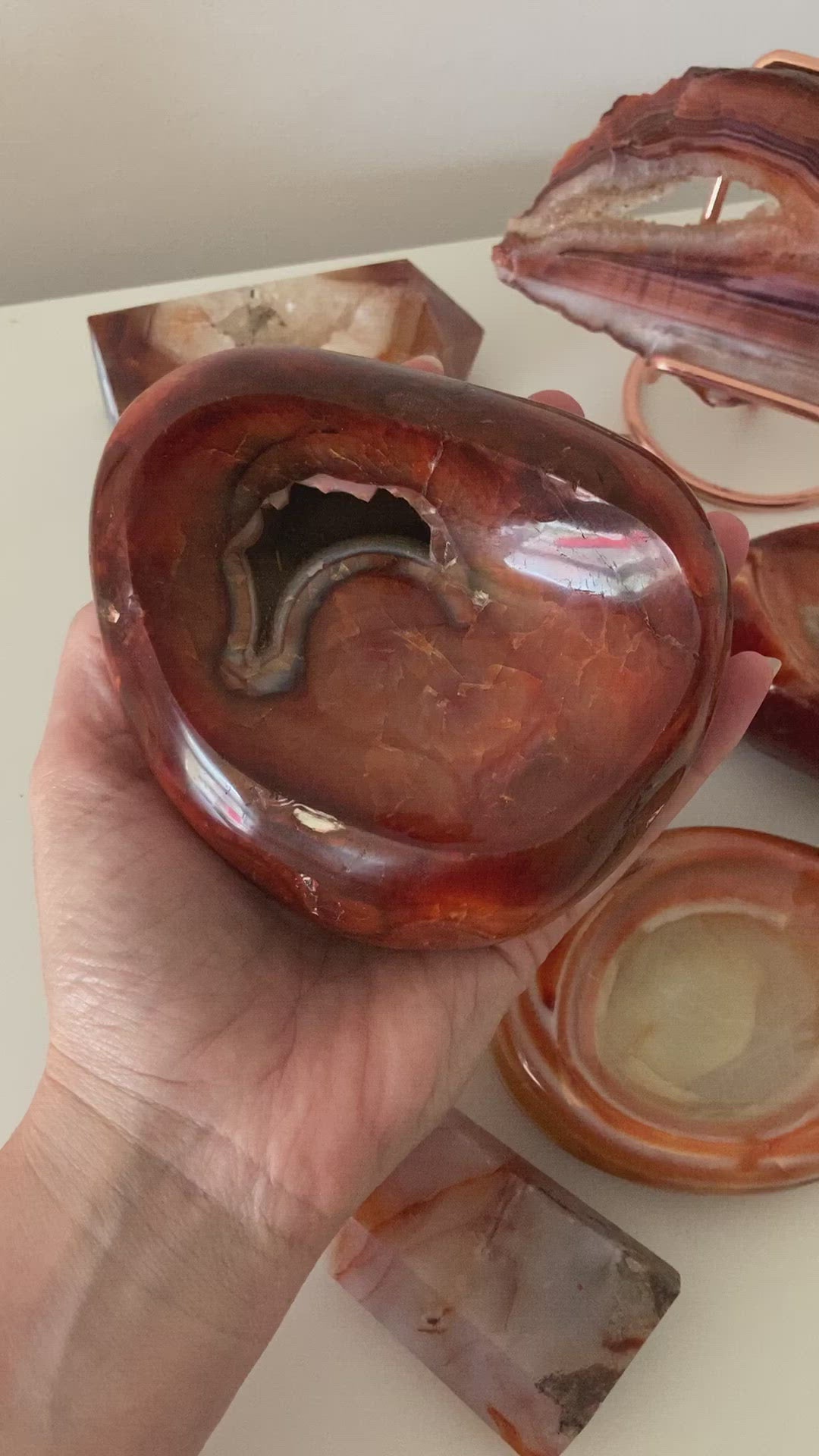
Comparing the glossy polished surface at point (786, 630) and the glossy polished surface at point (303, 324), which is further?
the glossy polished surface at point (303, 324)

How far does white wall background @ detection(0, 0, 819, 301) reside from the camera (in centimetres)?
86

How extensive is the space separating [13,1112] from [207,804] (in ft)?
0.83

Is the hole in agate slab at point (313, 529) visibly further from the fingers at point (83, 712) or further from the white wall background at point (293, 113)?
the white wall background at point (293, 113)

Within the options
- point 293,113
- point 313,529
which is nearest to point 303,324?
point 293,113

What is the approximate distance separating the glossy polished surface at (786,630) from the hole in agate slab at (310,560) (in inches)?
8.6

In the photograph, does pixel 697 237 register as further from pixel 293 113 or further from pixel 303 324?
pixel 293 113

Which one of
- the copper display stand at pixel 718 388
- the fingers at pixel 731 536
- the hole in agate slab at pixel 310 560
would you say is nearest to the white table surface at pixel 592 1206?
the copper display stand at pixel 718 388

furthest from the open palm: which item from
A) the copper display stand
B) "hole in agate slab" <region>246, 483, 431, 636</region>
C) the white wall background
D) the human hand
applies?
the white wall background

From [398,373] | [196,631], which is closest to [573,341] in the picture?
[398,373]

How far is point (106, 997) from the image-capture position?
0.51 metres

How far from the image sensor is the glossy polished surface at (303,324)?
82cm

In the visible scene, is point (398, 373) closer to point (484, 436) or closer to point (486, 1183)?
point (484, 436)

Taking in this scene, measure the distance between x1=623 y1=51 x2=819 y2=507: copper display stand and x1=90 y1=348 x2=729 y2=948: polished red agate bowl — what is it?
0.40ft

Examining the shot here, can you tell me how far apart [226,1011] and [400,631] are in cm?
18
